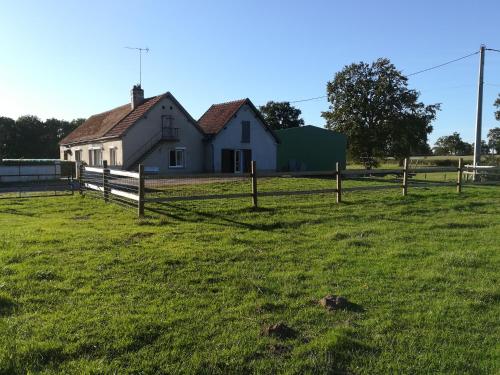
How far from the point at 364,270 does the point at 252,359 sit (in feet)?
10.1

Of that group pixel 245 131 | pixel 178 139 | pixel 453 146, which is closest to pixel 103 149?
pixel 178 139

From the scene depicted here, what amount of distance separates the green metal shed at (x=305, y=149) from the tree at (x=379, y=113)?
1064 centimetres

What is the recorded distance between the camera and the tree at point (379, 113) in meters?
50.8

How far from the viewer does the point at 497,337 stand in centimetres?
423

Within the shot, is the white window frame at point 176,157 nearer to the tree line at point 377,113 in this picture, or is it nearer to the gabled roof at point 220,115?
the gabled roof at point 220,115

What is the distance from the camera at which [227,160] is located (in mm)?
35000

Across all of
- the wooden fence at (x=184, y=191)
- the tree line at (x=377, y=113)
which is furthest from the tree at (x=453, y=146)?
the wooden fence at (x=184, y=191)

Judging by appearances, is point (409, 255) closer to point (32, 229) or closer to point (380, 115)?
point (32, 229)

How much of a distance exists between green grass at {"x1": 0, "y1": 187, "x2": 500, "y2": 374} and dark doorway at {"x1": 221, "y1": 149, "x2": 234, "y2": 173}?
24.5 m

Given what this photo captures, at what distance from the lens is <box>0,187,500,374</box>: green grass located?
3.80 metres

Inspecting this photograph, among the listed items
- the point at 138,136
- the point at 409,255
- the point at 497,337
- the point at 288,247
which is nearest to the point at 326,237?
the point at 288,247

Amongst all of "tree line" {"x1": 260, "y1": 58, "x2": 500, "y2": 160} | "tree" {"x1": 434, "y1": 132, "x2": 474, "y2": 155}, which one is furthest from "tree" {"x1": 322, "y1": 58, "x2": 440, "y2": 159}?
"tree" {"x1": 434, "y1": 132, "x2": 474, "y2": 155}

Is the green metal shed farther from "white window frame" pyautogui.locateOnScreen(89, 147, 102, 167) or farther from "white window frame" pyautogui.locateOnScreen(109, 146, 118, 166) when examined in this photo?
"white window frame" pyautogui.locateOnScreen(89, 147, 102, 167)

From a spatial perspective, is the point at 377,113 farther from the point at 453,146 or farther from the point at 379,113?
the point at 453,146
